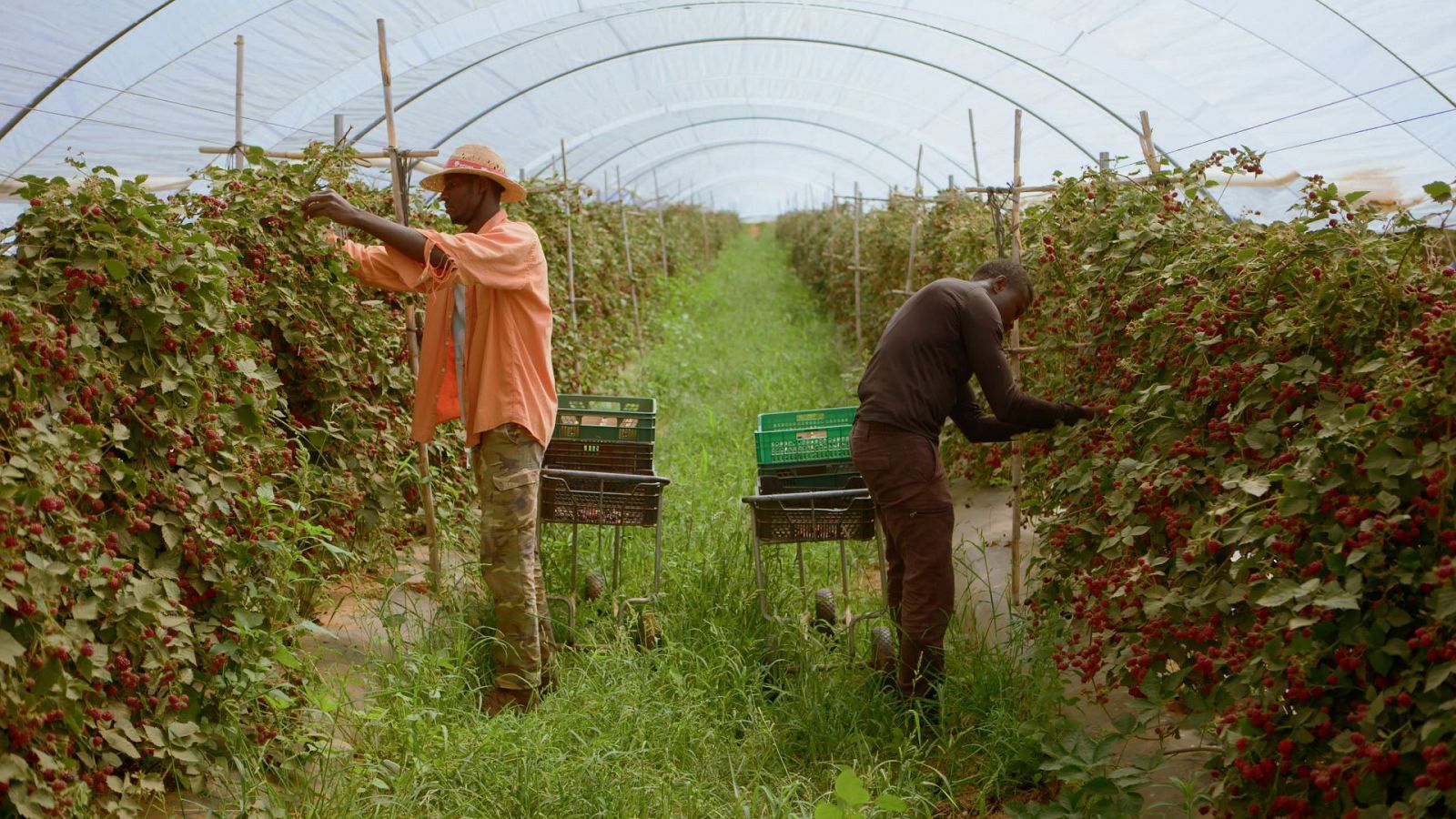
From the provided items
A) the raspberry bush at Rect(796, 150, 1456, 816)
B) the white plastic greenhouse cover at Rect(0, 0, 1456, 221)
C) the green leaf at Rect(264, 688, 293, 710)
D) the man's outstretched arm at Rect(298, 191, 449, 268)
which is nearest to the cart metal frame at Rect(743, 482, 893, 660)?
the raspberry bush at Rect(796, 150, 1456, 816)

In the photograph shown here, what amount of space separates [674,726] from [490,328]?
1627 mm

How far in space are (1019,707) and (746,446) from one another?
4.58 metres

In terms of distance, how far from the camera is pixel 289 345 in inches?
197

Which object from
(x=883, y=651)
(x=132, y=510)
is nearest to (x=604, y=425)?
(x=883, y=651)

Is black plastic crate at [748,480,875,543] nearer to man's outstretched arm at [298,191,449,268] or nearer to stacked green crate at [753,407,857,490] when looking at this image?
stacked green crate at [753,407,857,490]

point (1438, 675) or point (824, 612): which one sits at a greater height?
point (1438, 675)

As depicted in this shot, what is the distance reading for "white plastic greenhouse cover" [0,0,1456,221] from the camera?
6.76m

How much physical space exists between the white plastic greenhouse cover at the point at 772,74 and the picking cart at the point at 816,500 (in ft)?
14.4

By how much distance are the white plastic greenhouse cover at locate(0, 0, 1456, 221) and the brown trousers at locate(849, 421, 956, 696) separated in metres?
4.80

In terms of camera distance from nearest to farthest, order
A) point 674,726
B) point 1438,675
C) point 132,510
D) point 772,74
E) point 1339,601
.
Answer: point 1438,675 → point 1339,601 → point 132,510 → point 674,726 → point 772,74

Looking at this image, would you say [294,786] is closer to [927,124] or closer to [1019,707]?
[1019,707]

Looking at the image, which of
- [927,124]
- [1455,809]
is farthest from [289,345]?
[927,124]

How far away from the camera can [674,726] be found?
4.07 metres

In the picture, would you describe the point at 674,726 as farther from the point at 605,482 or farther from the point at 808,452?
the point at 808,452
